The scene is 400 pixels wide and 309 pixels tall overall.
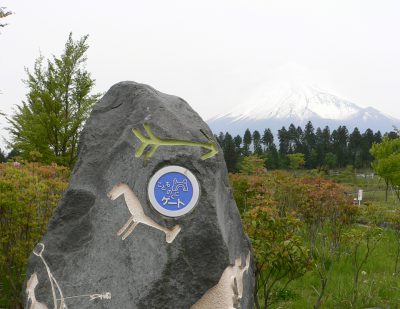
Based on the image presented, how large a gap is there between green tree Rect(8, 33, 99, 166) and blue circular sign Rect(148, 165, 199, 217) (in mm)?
9246

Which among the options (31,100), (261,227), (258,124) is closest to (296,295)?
(261,227)

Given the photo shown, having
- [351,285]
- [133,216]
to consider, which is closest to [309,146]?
[351,285]

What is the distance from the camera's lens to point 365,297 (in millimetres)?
5133

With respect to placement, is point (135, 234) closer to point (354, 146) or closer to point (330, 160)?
point (330, 160)

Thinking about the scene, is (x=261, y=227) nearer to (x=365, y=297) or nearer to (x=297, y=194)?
(x=365, y=297)

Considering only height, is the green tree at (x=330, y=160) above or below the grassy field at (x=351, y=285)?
above

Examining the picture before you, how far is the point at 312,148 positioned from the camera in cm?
4334

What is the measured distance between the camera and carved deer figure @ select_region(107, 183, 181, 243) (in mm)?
3439

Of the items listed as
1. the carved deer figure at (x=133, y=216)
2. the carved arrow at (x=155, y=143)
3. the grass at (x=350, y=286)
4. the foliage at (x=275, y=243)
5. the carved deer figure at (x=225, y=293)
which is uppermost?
the carved arrow at (x=155, y=143)

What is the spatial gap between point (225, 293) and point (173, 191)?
86 cm

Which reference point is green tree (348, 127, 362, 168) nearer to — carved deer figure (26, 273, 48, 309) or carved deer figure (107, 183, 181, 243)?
carved deer figure (107, 183, 181, 243)

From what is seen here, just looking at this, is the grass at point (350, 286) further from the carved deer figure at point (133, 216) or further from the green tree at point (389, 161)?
the green tree at point (389, 161)

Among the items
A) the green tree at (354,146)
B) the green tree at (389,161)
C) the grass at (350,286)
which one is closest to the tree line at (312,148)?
the green tree at (354,146)

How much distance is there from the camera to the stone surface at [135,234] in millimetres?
3389
